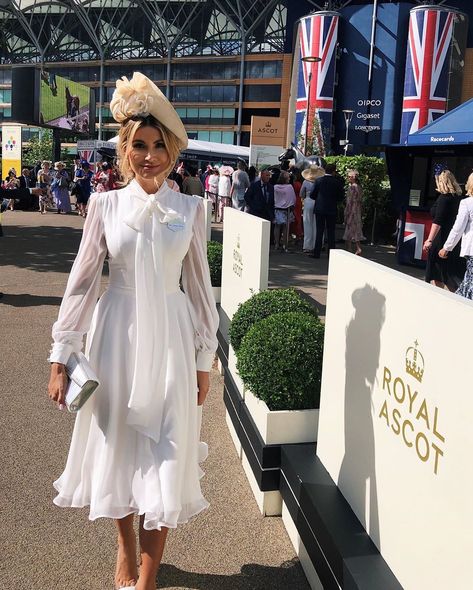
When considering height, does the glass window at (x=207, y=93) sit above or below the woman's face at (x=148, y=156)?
above

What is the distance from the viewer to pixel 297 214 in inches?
553

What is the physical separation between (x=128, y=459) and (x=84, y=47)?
266 ft

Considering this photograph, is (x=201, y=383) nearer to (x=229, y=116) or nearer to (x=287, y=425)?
(x=287, y=425)

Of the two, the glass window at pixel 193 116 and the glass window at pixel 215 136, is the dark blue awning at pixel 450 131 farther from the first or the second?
the glass window at pixel 193 116

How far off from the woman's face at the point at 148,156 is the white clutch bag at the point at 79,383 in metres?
0.69

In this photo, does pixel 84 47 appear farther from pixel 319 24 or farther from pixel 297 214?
pixel 297 214

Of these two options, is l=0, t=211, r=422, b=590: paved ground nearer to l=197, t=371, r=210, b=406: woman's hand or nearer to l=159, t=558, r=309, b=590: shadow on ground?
l=159, t=558, r=309, b=590: shadow on ground

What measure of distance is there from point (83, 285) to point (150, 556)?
1.04m

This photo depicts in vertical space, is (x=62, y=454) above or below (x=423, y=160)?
below

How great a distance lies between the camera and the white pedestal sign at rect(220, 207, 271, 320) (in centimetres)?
421

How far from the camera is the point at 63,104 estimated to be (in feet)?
128

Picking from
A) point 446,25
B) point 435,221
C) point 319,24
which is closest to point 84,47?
point 319,24

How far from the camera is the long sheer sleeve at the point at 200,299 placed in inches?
91.2

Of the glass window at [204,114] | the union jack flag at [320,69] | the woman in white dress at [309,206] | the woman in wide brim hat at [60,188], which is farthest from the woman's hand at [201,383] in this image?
the glass window at [204,114]
